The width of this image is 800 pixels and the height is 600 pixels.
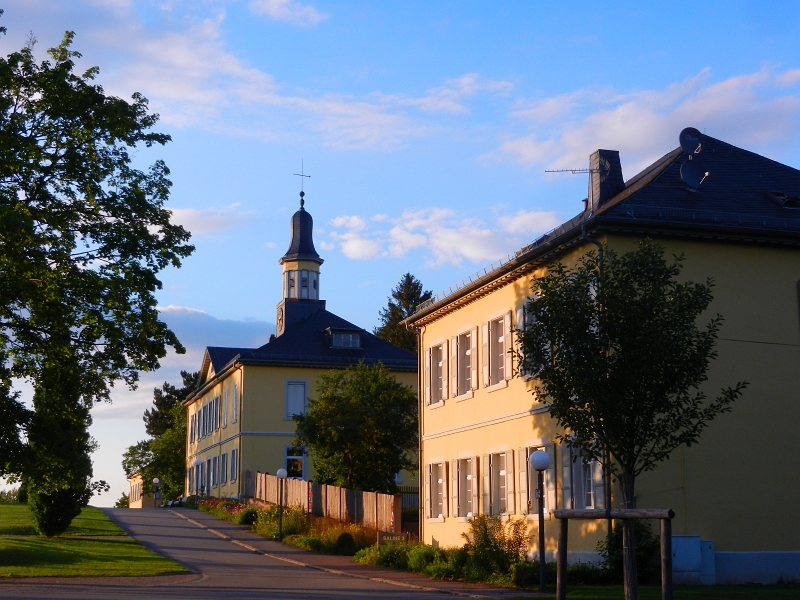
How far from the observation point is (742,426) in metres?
22.8

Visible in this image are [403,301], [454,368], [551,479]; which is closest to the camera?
[551,479]

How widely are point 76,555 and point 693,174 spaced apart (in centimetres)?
1784

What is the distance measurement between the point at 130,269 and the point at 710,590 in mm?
14963

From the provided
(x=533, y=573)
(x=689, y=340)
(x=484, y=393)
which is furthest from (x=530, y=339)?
(x=484, y=393)

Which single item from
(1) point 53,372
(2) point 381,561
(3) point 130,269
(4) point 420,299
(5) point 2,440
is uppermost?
(4) point 420,299

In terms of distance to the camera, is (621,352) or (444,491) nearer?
(621,352)

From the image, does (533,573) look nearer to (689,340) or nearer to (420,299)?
(689,340)

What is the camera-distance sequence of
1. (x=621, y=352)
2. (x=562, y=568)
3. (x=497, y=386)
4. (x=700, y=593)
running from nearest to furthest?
(x=562, y=568) < (x=621, y=352) < (x=700, y=593) < (x=497, y=386)

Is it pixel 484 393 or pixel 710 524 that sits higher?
pixel 484 393

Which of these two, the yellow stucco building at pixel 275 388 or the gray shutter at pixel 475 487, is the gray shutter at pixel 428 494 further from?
the yellow stucco building at pixel 275 388

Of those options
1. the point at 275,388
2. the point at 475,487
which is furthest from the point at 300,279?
the point at 475,487

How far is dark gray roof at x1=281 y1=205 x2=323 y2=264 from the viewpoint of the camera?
2596 inches

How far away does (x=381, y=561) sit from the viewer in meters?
27.9

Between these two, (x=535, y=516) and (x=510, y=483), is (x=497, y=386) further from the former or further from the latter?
(x=535, y=516)
